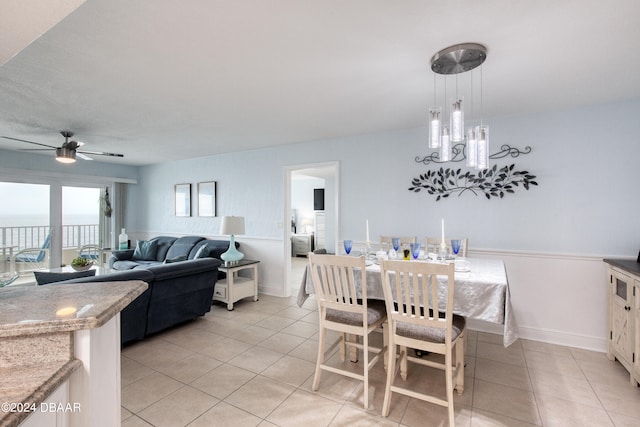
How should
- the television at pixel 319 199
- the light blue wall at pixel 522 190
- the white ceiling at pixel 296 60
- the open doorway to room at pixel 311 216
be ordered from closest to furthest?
1. the white ceiling at pixel 296 60
2. the light blue wall at pixel 522 190
3. the open doorway to room at pixel 311 216
4. the television at pixel 319 199

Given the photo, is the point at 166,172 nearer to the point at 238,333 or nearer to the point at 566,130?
the point at 238,333

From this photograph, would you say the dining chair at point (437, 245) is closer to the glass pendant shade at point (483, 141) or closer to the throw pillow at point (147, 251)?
the glass pendant shade at point (483, 141)

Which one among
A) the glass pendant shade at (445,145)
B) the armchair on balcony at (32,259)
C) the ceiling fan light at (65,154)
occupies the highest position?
the ceiling fan light at (65,154)

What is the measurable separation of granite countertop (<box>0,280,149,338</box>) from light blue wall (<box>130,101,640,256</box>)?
3.24 meters

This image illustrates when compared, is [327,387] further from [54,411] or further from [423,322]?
[54,411]

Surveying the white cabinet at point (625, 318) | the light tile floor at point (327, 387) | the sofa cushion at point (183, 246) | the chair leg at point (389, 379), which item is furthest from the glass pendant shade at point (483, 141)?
the sofa cushion at point (183, 246)

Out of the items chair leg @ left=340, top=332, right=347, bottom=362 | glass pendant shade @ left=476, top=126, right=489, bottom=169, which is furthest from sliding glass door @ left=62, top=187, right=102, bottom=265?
glass pendant shade @ left=476, top=126, right=489, bottom=169

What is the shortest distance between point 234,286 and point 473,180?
11.2 ft

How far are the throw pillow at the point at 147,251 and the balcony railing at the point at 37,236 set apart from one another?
1434 mm

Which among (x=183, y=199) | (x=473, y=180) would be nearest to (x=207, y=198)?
(x=183, y=199)

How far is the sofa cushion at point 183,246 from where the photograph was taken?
5.37 metres

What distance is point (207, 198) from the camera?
5734mm

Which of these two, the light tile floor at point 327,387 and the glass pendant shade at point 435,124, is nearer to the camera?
the light tile floor at point 327,387

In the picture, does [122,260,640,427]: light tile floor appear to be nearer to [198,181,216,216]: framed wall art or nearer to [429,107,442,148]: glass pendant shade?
[429,107,442,148]: glass pendant shade
